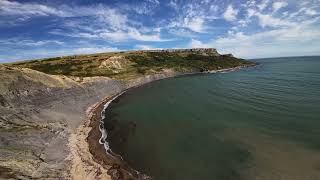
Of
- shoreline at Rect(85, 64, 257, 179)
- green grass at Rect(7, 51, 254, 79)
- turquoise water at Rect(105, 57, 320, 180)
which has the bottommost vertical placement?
shoreline at Rect(85, 64, 257, 179)

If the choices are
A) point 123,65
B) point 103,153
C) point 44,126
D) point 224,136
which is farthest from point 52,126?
point 123,65

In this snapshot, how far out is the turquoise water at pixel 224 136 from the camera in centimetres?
3228

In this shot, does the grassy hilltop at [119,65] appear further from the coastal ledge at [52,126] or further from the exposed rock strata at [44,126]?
the exposed rock strata at [44,126]

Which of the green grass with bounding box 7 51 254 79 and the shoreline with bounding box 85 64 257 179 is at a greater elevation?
the green grass with bounding box 7 51 254 79

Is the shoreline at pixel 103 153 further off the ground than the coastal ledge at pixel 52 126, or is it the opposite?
the coastal ledge at pixel 52 126

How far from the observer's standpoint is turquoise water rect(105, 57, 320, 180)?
32.3 meters

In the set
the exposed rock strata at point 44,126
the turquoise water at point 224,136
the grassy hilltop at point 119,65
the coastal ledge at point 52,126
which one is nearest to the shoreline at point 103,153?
the coastal ledge at point 52,126

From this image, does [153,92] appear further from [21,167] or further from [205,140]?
[21,167]

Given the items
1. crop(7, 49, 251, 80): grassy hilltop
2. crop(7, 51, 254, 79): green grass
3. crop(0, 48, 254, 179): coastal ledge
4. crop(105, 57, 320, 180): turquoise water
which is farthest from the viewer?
crop(7, 49, 251, 80): grassy hilltop

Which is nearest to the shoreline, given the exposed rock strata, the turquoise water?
the exposed rock strata

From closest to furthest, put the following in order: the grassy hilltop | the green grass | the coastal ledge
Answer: the coastal ledge → the green grass → the grassy hilltop

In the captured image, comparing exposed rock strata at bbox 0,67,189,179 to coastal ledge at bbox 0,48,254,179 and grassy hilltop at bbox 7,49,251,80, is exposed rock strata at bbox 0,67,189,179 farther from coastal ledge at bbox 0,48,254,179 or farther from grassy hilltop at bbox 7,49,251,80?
grassy hilltop at bbox 7,49,251,80

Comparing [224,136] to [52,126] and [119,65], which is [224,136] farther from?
[119,65]

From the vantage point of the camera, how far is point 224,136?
43.4 metres
